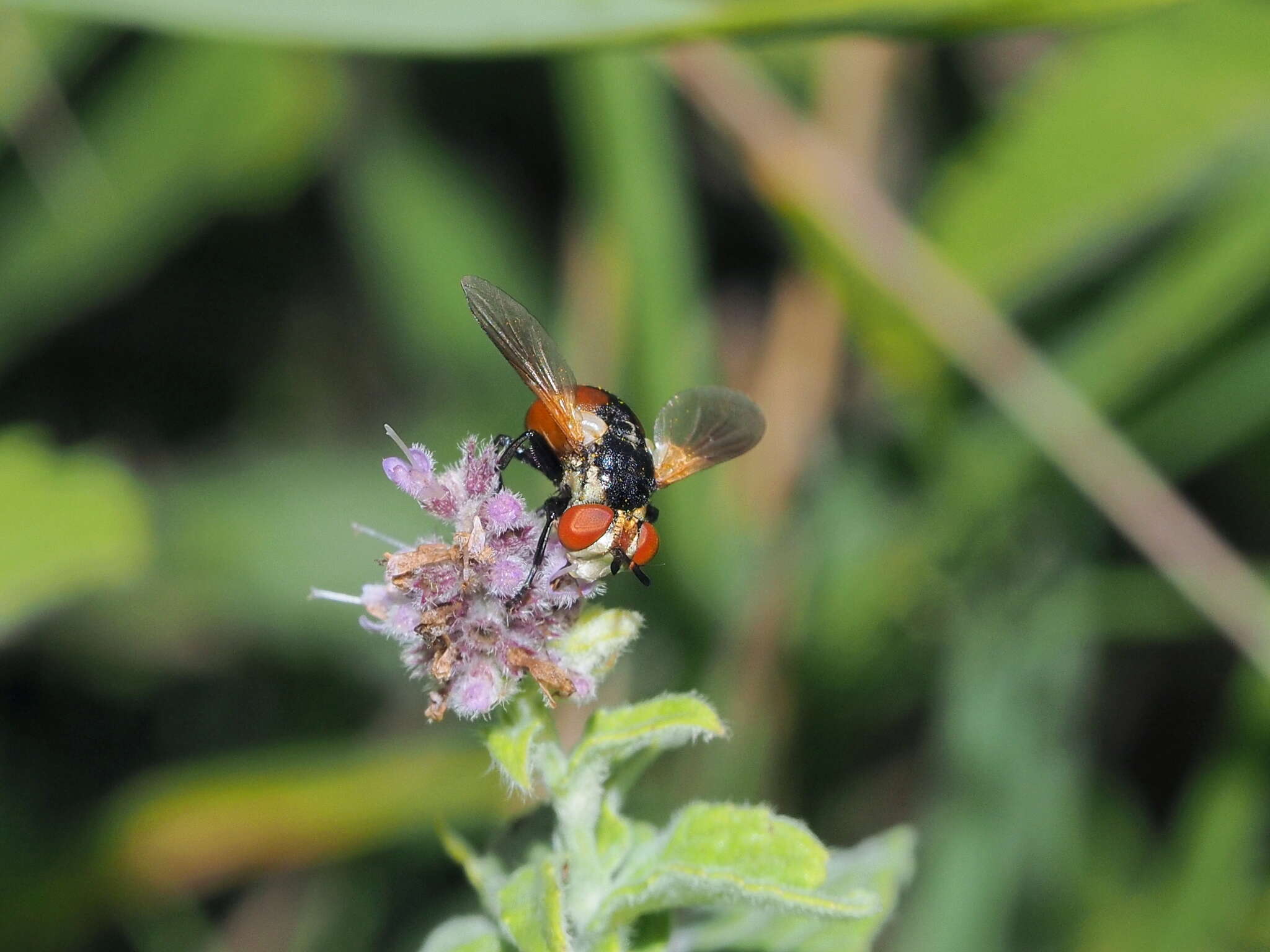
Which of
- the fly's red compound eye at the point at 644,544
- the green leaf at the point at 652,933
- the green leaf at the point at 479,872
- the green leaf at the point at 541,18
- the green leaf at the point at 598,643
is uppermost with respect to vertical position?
the green leaf at the point at 541,18

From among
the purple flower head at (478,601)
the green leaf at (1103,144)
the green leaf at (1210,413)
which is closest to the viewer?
the purple flower head at (478,601)

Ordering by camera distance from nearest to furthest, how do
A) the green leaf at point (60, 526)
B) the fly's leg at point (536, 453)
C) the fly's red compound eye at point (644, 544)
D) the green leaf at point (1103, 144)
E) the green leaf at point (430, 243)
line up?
1. the fly's red compound eye at point (644, 544)
2. the fly's leg at point (536, 453)
3. the green leaf at point (60, 526)
4. the green leaf at point (1103, 144)
5. the green leaf at point (430, 243)

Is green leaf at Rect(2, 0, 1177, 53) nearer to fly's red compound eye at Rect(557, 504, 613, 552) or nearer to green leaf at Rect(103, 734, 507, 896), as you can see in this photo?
fly's red compound eye at Rect(557, 504, 613, 552)

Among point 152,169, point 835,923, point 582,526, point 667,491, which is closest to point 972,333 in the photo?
point 667,491

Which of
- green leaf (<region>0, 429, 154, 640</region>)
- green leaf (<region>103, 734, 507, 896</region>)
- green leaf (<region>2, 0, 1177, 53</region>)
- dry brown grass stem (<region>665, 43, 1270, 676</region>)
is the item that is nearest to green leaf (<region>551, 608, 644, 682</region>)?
green leaf (<region>2, 0, 1177, 53</region>)

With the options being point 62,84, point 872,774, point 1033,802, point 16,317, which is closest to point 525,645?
point 1033,802

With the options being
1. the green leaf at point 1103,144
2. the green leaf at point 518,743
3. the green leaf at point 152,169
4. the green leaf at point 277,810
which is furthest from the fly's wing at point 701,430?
the green leaf at point 152,169

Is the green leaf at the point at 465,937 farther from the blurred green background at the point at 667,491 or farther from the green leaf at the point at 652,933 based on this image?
the blurred green background at the point at 667,491

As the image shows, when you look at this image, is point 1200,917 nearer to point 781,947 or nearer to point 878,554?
point 878,554
